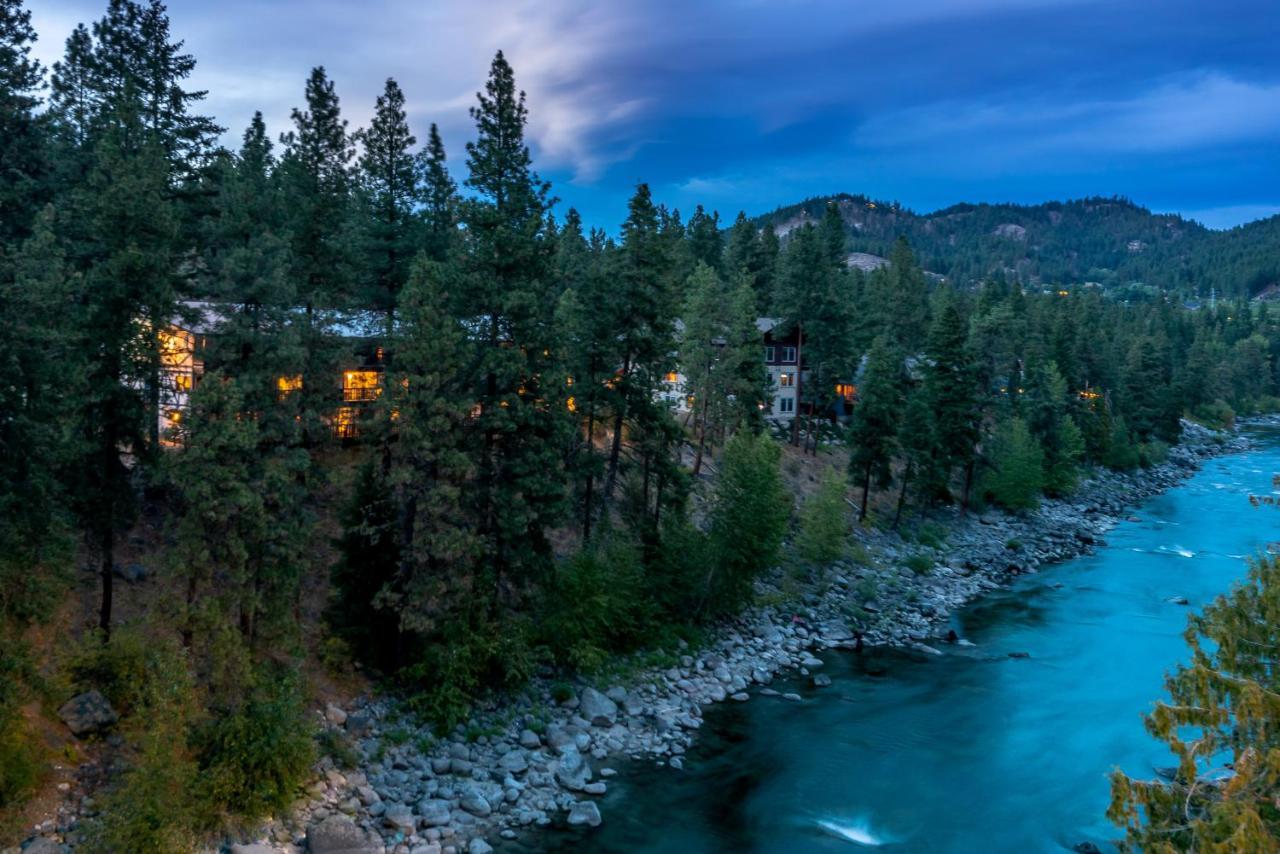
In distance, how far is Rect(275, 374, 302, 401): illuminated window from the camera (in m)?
23.0

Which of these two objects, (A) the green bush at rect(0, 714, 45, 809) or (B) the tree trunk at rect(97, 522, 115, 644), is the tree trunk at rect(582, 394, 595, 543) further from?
(A) the green bush at rect(0, 714, 45, 809)

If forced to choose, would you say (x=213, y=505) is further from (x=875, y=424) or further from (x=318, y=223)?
(x=875, y=424)

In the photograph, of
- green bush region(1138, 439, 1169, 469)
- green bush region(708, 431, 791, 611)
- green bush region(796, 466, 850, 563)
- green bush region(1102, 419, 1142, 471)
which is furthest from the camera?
green bush region(1138, 439, 1169, 469)

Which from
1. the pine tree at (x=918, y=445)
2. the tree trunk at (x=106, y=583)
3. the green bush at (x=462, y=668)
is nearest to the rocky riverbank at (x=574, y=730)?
the green bush at (x=462, y=668)

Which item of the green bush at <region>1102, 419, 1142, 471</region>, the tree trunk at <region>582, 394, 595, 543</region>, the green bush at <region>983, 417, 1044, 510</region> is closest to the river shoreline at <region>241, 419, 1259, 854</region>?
the tree trunk at <region>582, 394, 595, 543</region>

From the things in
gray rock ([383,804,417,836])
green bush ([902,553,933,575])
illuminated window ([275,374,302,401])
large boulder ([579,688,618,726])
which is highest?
illuminated window ([275,374,302,401])

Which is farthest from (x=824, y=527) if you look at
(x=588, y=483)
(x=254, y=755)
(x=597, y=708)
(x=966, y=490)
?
(x=254, y=755)

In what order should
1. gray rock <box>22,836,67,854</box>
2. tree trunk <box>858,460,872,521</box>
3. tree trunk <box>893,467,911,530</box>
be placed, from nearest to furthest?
gray rock <box>22,836,67,854</box> < tree trunk <box>858,460,872,521</box> < tree trunk <box>893,467,911,530</box>

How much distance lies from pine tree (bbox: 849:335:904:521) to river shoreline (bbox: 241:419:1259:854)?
205 inches

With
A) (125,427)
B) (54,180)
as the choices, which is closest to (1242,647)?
(125,427)

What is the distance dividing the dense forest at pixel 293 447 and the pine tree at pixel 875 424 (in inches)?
231

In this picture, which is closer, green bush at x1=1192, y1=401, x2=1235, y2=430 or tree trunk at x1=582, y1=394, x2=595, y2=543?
tree trunk at x1=582, y1=394, x2=595, y2=543

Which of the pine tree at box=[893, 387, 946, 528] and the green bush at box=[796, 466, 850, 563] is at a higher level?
the pine tree at box=[893, 387, 946, 528]

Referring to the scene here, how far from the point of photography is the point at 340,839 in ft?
64.0
